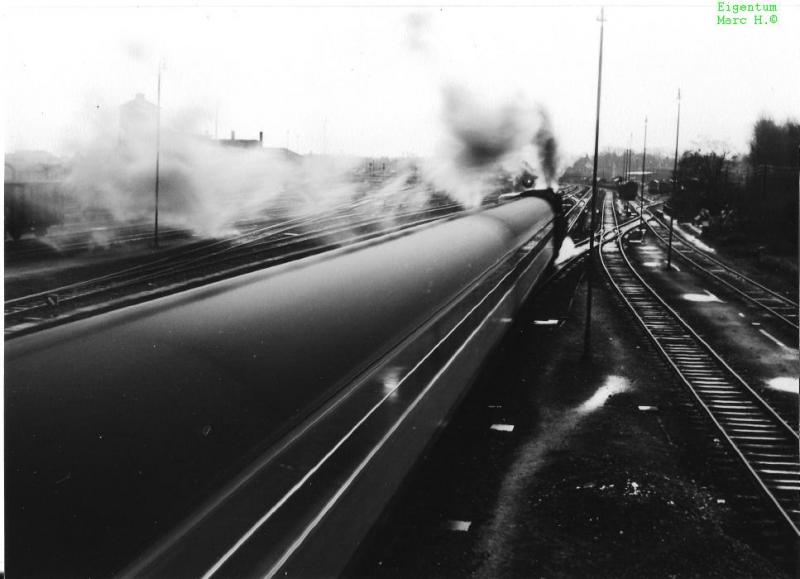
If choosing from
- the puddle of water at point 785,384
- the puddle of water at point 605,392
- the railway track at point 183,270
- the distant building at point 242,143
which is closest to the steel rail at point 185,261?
the railway track at point 183,270

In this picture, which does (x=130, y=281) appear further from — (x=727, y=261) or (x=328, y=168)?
(x=727, y=261)

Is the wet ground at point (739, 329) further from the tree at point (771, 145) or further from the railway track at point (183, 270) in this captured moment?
the railway track at point (183, 270)

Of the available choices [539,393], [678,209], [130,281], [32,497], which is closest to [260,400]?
[32,497]

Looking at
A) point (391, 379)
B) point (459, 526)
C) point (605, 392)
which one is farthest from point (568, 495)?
point (605, 392)

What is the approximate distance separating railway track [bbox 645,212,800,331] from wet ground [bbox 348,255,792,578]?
21.4ft

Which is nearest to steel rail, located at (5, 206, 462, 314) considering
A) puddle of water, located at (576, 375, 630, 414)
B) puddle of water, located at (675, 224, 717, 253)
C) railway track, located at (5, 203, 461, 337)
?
railway track, located at (5, 203, 461, 337)

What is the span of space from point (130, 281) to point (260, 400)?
202 centimetres

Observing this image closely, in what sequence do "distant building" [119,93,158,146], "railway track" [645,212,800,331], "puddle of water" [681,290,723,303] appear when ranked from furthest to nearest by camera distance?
"puddle of water" [681,290,723,303] → "railway track" [645,212,800,331] → "distant building" [119,93,158,146]

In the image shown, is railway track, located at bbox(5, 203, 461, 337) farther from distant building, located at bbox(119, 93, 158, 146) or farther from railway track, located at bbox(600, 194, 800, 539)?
railway track, located at bbox(600, 194, 800, 539)

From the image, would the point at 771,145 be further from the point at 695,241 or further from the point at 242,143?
the point at 242,143

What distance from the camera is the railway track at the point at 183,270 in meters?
4.00

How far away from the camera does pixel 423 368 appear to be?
661 cm

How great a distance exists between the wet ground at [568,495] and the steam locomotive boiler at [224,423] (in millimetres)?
830

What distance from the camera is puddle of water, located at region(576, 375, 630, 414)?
34.8 ft
